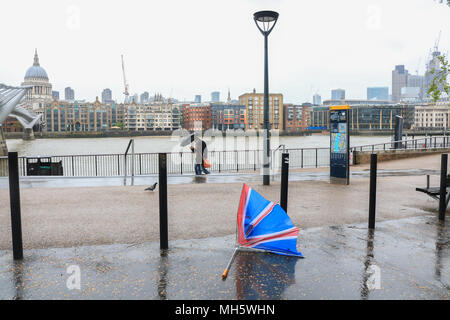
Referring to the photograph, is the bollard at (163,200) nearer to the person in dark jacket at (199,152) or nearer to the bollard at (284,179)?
the bollard at (284,179)

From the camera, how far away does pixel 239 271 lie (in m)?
4.32

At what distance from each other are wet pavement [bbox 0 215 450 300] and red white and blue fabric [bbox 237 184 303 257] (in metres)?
0.18

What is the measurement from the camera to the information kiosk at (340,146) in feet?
40.1

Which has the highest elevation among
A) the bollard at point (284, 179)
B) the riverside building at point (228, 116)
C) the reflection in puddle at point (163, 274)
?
the riverside building at point (228, 116)

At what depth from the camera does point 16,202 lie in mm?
4703

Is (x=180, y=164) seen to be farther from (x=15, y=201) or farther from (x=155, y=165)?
(x=15, y=201)

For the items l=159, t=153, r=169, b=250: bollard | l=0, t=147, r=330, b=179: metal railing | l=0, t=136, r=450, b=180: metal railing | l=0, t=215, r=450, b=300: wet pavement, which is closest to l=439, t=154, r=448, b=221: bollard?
l=0, t=215, r=450, b=300: wet pavement

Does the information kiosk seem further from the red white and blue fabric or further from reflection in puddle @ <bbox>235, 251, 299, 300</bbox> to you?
reflection in puddle @ <bbox>235, 251, 299, 300</bbox>

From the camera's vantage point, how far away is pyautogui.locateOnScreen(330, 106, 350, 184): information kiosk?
12.2 metres

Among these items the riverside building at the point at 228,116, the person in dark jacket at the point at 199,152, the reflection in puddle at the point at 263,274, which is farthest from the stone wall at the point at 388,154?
the riverside building at the point at 228,116

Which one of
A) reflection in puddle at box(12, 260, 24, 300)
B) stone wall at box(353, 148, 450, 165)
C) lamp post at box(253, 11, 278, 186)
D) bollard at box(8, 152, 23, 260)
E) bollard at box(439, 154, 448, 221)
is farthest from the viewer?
stone wall at box(353, 148, 450, 165)

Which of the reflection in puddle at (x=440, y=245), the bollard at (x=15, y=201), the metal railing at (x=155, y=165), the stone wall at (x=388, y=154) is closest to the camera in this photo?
the reflection in puddle at (x=440, y=245)

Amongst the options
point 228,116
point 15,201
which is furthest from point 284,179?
point 228,116

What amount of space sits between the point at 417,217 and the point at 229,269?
4.38 metres
